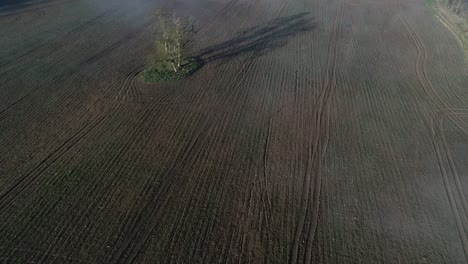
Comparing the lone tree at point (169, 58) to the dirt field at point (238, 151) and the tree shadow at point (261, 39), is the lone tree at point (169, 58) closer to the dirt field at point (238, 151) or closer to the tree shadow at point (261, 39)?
the dirt field at point (238, 151)

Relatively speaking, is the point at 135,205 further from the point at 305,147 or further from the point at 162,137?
the point at 305,147

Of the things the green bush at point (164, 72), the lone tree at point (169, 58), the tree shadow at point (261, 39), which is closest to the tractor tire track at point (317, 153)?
the tree shadow at point (261, 39)

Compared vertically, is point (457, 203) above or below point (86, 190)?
below

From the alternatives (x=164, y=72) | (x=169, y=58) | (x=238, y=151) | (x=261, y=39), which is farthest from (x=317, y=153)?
(x=261, y=39)

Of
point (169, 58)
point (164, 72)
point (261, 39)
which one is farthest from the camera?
point (261, 39)

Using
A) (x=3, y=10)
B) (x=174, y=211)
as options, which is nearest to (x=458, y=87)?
(x=174, y=211)

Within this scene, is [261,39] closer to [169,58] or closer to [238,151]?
[169,58]
